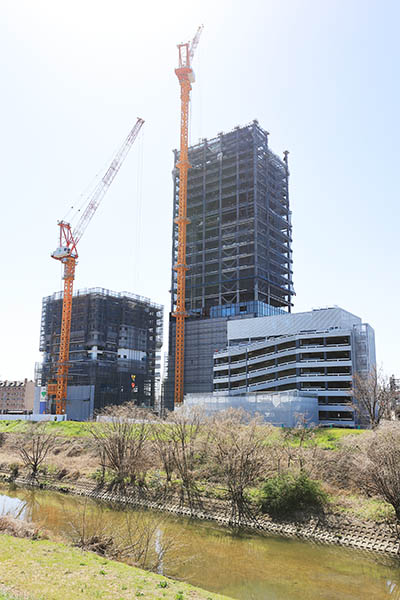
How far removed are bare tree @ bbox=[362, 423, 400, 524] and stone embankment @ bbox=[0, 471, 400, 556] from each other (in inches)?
95.9

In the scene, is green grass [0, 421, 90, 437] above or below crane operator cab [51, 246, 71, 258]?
below

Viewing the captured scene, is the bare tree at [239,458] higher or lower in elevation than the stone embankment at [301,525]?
higher

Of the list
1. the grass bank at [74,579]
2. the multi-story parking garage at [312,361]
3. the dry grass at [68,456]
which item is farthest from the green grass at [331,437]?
the grass bank at [74,579]

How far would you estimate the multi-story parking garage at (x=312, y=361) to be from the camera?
9819 centimetres

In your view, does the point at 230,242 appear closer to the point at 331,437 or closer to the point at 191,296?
the point at 191,296

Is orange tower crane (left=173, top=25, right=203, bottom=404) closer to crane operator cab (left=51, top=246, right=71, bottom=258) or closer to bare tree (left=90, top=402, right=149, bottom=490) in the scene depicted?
crane operator cab (left=51, top=246, right=71, bottom=258)

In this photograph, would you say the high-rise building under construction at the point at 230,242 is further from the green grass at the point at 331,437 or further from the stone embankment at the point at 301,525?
the stone embankment at the point at 301,525

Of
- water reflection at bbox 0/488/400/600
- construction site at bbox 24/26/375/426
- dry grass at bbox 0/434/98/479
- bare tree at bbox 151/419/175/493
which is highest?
construction site at bbox 24/26/375/426

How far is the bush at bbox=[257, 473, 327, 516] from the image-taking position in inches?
1815

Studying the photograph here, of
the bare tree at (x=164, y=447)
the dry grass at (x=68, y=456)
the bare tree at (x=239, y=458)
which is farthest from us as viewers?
the dry grass at (x=68, y=456)

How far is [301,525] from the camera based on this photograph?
4412 cm

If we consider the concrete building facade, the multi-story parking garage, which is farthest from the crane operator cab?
the multi-story parking garage

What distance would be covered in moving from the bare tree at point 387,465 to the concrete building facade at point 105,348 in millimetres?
122096

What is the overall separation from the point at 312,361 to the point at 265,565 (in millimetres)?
69363
